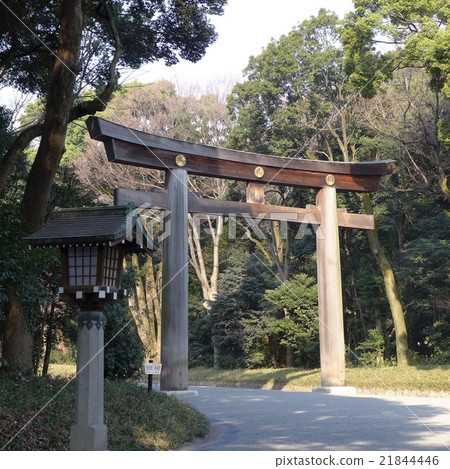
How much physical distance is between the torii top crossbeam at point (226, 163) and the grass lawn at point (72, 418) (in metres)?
4.81

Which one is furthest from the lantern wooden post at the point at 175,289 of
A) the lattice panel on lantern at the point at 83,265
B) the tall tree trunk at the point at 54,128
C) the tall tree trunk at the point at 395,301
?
the tall tree trunk at the point at 395,301

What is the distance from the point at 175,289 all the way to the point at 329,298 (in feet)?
13.2

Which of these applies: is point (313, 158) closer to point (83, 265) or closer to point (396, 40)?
point (396, 40)

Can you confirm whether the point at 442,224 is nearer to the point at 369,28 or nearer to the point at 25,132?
A: the point at 369,28

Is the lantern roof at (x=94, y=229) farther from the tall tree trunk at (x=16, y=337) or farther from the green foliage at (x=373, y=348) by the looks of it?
the green foliage at (x=373, y=348)

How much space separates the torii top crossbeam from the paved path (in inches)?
197

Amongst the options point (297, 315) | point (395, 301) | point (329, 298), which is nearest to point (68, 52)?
point (329, 298)

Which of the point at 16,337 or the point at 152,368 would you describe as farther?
the point at 16,337

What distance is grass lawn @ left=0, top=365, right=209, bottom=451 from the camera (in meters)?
6.62

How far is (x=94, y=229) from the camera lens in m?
6.43

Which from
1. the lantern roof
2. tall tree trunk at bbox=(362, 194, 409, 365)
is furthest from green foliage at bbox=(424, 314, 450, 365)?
the lantern roof

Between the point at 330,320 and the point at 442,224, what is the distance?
9.52m

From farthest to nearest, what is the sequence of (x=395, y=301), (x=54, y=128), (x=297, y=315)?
(x=297, y=315) → (x=395, y=301) → (x=54, y=128)

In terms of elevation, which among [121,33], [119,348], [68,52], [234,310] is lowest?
[119,348]
